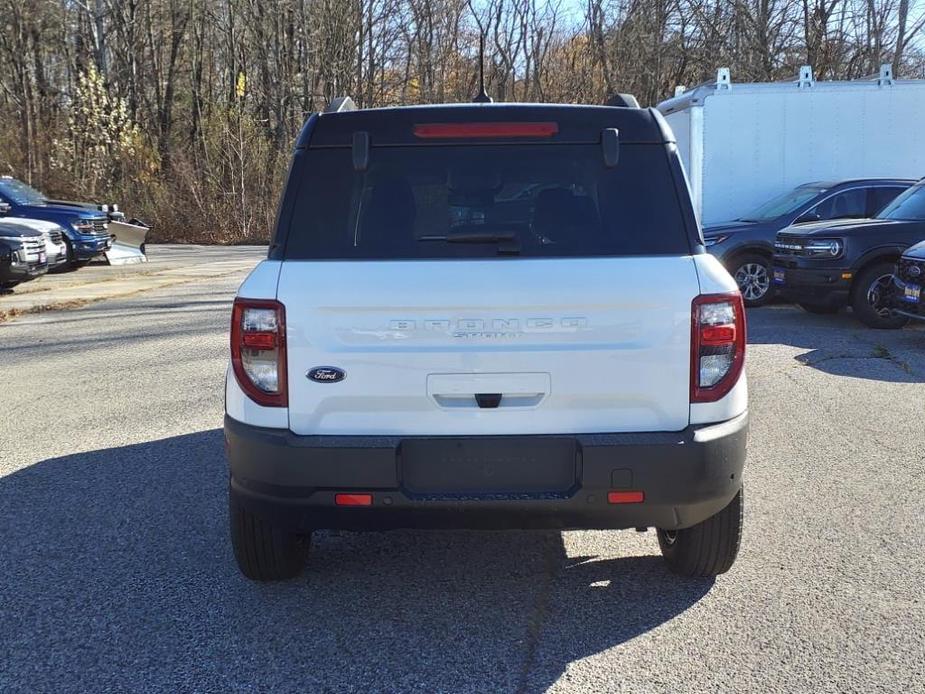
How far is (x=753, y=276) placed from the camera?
41.7 feet

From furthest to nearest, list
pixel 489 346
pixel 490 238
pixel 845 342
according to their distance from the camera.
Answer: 1. pixel 845 342
2. pixel 490 238
3. pixel 489 346

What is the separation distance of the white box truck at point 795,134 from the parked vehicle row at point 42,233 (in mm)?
10933

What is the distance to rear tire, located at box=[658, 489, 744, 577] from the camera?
11.9 ft

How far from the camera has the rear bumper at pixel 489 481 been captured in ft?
10.2

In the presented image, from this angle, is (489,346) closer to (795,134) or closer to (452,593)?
(452,593)

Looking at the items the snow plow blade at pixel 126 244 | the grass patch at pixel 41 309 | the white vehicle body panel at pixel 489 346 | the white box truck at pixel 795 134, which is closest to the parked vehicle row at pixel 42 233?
the snow plow blade at pixel 126 244

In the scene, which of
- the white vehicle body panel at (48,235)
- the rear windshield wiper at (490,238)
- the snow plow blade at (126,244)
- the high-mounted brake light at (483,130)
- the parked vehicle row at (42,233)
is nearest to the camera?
the rear windshield wiper at (490,238)

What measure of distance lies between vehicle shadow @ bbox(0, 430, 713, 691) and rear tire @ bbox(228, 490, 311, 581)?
106 mm

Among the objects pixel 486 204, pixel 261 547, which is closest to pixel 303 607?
pixel 261 547

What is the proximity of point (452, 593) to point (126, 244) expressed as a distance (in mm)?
19618

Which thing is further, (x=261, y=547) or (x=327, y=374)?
(x=261, y=547)

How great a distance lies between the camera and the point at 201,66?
1544 inches

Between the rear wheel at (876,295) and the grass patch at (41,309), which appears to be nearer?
the rear wheel at (876,295)

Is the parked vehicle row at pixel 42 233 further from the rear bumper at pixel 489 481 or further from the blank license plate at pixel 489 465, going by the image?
the blank license plate at pixel 489 465
